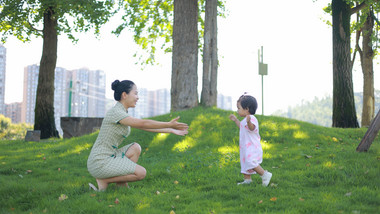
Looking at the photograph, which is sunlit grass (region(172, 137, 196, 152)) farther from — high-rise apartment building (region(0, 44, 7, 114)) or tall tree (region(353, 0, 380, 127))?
high-rise apartment building (region(0, 44, 7, 114))

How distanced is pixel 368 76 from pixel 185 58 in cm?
1167

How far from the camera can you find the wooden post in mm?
7422

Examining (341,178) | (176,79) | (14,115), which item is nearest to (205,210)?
(341,178)

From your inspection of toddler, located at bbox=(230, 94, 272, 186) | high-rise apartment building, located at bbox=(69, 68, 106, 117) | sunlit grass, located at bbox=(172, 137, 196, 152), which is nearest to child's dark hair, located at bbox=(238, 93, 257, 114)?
toddler, located at bbox=(230, 94, 272, 186)

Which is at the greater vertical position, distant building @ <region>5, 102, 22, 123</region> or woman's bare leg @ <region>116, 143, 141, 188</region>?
distant building @ <region>5, 102, 22, 123</region>

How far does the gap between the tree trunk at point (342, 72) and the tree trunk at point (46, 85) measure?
13672 millimetres

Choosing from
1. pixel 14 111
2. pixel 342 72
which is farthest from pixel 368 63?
pixel 14 111

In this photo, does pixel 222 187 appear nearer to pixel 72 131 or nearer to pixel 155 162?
pixel 155 162

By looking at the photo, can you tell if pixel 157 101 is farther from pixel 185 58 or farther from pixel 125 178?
pixel 125 178

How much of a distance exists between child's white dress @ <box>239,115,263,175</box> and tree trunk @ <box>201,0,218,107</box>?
8.40 metres

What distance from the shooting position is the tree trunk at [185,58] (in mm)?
13688

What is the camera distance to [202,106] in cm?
1412

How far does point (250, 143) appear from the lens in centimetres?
589

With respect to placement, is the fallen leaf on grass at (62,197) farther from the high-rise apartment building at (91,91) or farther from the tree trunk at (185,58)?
the high-rise apartment building at (91,91)
